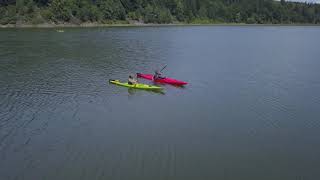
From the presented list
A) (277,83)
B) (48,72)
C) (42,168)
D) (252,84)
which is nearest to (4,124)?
(42,168)

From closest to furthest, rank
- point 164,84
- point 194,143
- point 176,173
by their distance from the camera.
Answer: point 176,173
point 194,143
point 164,84

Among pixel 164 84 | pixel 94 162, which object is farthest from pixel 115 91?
pixel 94 162

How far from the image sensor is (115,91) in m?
43.8

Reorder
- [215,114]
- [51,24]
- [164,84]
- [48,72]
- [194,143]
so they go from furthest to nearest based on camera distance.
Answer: [51,24], [48,72], [164,84], [215,114], [194,143]

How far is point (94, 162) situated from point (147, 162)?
3.37 metres

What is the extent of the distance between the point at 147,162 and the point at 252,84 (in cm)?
2645

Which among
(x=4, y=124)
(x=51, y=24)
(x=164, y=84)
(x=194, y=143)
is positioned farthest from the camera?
(x=51, y=24)

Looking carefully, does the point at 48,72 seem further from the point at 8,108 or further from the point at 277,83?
the point at 277,83

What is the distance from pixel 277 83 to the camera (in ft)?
160

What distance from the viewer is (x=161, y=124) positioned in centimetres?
3269

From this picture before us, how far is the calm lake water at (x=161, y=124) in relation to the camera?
2436 cm

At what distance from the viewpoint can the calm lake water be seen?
24.4 metres

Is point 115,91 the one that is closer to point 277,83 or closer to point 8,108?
point 8,108

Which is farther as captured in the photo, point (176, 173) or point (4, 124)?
point (4, 124)
